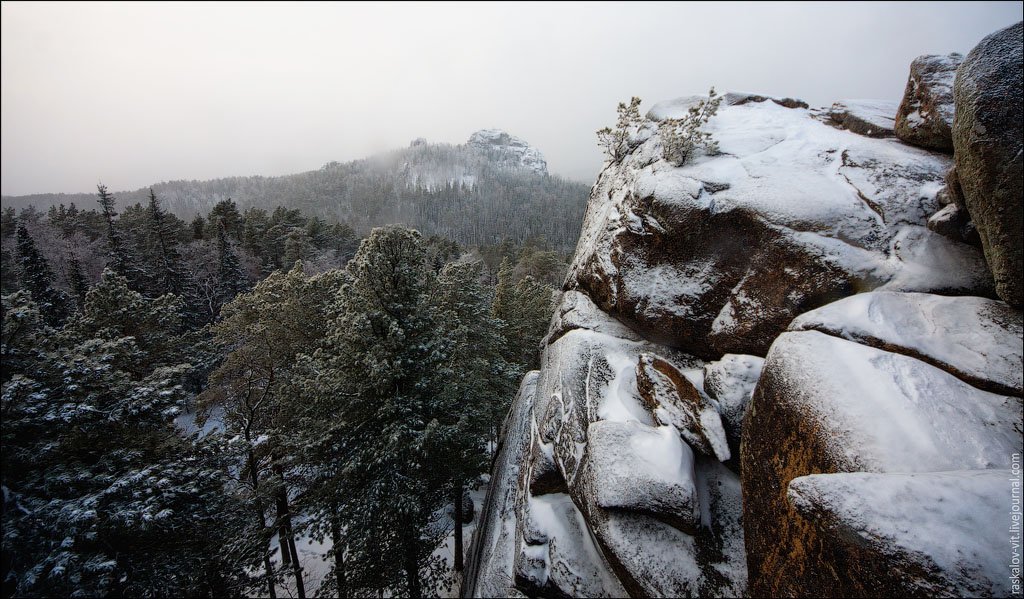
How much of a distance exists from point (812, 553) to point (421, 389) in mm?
8240

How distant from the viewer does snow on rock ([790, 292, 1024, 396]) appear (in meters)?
4.23

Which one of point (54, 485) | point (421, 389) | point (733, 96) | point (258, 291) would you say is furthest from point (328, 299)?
point (733, 96)

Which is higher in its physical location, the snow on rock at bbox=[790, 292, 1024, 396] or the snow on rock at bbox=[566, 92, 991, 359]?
the snow on rock at bbox=[566, 92, 991, 359]

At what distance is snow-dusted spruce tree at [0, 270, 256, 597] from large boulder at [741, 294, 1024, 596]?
1034 centimetres

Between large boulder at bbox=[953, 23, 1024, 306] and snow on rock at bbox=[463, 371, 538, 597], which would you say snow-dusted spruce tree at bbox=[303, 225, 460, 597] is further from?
large boulder at bbox=[953, 23, 1024, 306]

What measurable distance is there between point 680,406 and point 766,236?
11.8 feet

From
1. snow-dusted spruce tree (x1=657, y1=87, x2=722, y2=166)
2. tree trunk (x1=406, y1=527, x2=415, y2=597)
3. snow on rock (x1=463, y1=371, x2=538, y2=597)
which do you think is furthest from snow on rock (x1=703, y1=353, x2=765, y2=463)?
tree trunk (x1=406, y1=527, x2=415, y2=597)

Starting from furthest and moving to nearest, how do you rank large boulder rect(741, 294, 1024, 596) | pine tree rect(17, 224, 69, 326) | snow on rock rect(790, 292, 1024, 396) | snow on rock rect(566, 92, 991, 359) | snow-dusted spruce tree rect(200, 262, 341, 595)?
pine tree rect(17, 224, 69, 326)
snow-dusted spruce tree rect(200, 262, 341, 595)
snow on rock rect(566, 92, 991, 359)
snow on rock rect(790, 292, 1024, 396)
large boulder rect(741, 294, 1024, 596)

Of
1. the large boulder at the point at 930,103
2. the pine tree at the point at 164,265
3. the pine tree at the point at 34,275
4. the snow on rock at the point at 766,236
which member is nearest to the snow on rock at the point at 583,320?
the snow on rock at the point at 766,236

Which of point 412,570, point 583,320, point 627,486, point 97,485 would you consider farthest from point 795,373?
point 97,485

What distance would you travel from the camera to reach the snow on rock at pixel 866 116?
7.72 metres

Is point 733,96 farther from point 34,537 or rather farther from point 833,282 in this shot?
point 34,537

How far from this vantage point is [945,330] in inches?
183

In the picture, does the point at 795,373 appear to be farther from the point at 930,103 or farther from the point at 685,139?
the point at 930,103
